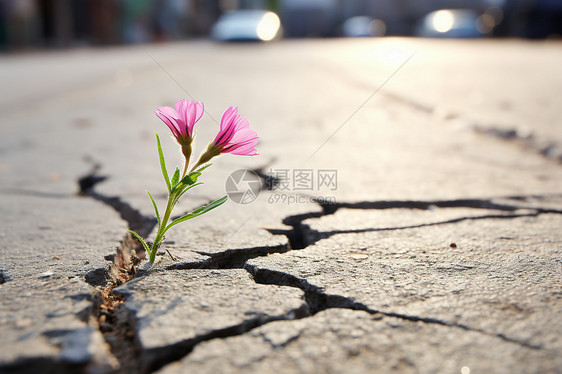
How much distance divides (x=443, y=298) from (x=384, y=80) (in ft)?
16.9

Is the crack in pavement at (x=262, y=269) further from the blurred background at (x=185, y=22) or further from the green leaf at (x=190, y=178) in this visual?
the blurred background at (x=185, y=22)

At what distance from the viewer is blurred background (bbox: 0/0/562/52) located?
17031 mm

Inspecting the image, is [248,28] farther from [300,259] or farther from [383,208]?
[300,259]

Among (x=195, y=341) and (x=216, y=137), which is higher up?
(x=216, y=137)

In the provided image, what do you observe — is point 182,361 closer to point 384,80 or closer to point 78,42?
point 384,80

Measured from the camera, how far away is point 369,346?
96cm

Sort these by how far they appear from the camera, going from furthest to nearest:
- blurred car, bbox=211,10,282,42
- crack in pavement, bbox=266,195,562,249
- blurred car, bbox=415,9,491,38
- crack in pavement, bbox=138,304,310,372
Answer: blurred car, bbox=415,9,491,38
blurred car, bbox=211,10,282,42
crack in pavement, bbox=266,195,562,249
crack in pavement, bbox=138,304,310,372

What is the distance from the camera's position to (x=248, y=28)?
1647 cm

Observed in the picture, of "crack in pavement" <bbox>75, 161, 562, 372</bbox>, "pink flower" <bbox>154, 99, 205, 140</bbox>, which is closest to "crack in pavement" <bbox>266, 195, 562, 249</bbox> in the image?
"crack in pavement" <bbox>75, 161, 562, 372</bbox>

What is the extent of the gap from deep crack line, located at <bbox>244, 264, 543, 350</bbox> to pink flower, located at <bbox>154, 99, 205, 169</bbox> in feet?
1.21

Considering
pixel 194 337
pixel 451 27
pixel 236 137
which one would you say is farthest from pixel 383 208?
pixel 451 27

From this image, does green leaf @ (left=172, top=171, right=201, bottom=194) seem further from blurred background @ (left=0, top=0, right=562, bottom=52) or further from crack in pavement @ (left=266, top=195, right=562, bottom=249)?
blurred background @ (left=0, top=0, right=562, bottom=52)

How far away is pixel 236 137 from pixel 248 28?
630 inches

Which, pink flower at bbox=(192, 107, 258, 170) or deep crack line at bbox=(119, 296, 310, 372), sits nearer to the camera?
deep crack line at bbox=(119, 296, 310, 372)
